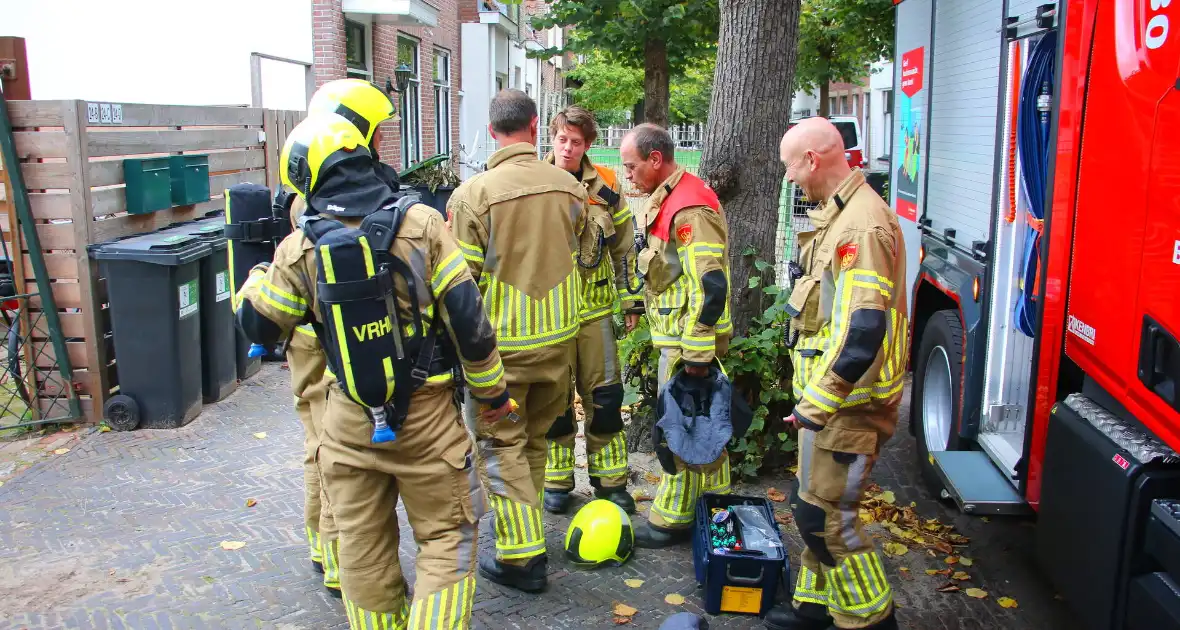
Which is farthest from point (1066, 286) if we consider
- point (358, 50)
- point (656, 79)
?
point (358, 50)

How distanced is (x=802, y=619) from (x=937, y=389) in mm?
2064

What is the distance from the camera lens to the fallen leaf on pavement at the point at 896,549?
4570mm

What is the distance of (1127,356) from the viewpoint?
111 inches

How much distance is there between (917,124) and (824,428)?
3058 mm

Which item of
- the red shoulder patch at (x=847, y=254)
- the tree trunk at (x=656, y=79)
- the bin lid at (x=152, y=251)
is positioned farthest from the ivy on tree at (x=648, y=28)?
the red shoulder patch at (x=847, y=254)

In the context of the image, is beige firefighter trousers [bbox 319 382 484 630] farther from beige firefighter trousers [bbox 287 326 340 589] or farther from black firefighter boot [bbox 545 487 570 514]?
black firefighter boot [bbox 545 487 570 514]

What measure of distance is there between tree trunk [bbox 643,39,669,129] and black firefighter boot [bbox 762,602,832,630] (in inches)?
461

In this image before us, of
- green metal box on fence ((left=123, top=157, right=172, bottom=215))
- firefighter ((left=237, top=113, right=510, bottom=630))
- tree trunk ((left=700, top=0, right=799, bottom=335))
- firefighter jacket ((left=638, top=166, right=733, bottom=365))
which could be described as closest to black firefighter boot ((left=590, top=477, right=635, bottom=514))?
firefighter jacket ((left=638, top=166, right=733, bottom=365))

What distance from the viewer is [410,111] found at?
1809 cm

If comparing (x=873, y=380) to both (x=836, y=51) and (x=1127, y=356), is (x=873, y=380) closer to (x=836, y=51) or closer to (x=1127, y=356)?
(x=1127, y=356)

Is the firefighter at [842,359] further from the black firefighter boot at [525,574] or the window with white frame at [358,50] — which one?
the window with white frame at [358,50]

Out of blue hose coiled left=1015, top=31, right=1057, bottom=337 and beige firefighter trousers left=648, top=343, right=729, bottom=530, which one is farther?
beige firefighter trousers left=648, top=343, right=729, bottom=530

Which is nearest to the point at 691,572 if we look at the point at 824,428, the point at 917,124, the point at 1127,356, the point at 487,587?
the point at 487,587

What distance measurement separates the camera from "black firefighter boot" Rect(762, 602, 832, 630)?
3.80 m
